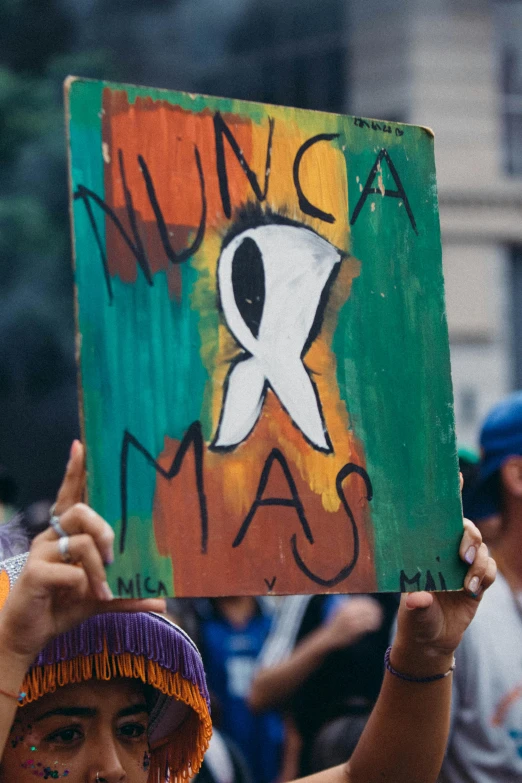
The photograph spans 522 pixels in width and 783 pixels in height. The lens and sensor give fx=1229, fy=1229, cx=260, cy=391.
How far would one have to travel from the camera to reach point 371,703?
3711 mm

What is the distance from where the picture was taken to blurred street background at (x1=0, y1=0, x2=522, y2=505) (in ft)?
27.5

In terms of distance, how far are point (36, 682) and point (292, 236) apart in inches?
30.9

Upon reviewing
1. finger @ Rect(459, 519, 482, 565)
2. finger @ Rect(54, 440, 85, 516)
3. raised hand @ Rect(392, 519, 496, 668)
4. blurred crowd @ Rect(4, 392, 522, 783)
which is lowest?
blurred crowd @ Rect(4, 392, 522, 783)

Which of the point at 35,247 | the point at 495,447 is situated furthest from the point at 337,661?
the point at 35,247

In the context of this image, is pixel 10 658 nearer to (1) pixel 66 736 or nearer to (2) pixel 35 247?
(1) pixel 66 736

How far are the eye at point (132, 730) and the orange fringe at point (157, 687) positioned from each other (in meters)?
0.07

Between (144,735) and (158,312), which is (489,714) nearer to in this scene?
(144,735)

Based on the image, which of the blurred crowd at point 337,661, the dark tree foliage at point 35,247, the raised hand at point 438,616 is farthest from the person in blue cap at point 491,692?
the dark tree foliage at point 35,247

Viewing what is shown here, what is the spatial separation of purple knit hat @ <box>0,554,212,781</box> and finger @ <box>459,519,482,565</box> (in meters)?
0.50

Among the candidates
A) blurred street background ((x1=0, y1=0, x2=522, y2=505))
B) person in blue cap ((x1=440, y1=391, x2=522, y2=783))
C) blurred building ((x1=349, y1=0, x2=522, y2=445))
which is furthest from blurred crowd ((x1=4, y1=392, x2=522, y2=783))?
blurred building ((x1=349, y1=0, x2=522, y2=445))

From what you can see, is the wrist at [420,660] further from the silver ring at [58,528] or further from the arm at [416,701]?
the silver ring at [58,528]

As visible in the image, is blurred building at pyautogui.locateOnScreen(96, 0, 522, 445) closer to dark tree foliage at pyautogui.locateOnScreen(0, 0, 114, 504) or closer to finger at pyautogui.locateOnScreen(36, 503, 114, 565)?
dark tree foliage at pyautogui.locateOnScreen(0, 0, 114, 504)

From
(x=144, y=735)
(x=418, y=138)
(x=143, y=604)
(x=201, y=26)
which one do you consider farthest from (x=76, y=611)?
(x=201, y=26)

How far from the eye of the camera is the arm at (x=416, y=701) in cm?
199
